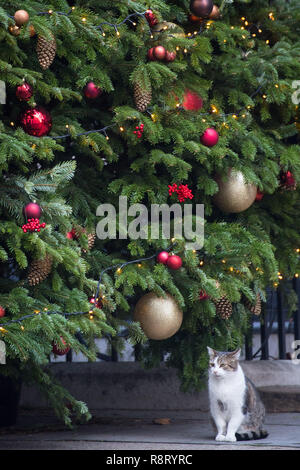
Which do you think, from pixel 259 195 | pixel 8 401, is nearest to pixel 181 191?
pixel 259 195

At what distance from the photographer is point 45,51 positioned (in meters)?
4.61

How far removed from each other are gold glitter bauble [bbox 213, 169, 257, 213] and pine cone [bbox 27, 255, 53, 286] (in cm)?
136

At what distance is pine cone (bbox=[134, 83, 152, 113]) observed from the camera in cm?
490

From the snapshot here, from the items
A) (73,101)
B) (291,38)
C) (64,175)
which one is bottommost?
(64,175)

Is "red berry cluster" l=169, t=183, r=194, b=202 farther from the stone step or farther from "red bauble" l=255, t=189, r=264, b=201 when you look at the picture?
the stone step

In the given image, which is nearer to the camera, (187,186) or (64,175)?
(64,175)

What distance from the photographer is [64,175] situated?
15.1ft

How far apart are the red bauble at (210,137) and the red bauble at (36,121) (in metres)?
1.01

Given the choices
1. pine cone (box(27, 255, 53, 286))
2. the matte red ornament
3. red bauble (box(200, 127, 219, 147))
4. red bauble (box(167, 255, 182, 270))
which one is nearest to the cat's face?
red bauble (box(167, 255, 182, 270))

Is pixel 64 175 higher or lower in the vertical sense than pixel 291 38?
lower

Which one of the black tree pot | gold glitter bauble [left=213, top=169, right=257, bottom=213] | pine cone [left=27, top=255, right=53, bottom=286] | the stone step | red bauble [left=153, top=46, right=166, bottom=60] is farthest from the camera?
the stone step

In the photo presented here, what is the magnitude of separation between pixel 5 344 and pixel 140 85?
1728mm
